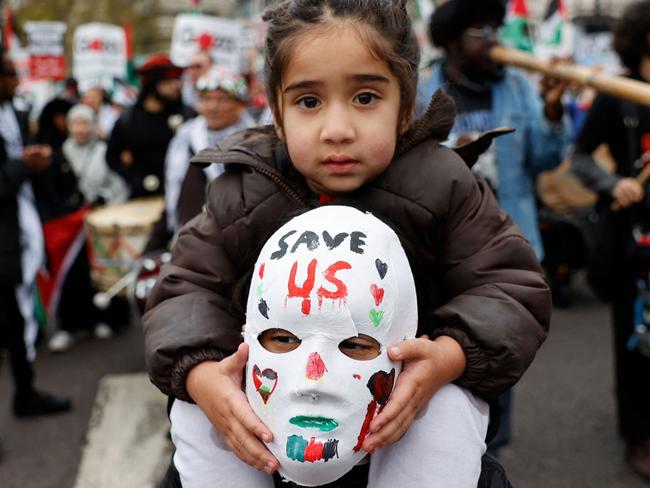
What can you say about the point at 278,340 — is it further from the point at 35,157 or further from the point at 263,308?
the point at 35,157

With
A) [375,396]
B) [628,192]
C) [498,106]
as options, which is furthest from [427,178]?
[628,192]

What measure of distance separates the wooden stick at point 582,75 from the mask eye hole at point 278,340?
6.26 ft

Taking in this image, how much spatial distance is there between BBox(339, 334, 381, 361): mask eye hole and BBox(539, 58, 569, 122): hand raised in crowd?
2095 mm

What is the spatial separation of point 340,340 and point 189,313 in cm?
37

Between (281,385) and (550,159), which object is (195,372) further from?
(550,159)

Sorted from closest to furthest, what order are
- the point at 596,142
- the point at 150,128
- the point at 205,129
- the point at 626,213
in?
1. the point at 626,213
2. the point at 596,142
3. the point at 205,129
4. the point at 150,128

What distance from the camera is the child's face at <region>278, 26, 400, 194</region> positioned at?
1.36 metres

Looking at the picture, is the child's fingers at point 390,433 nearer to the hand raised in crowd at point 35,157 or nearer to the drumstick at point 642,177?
the drumstick at point 642,177

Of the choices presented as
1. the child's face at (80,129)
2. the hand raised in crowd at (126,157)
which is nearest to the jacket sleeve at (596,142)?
the hand raised in crowd at (126,157)

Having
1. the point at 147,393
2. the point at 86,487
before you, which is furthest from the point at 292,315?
the point at 147,393

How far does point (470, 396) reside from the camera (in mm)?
1404

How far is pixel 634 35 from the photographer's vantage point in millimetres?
3350

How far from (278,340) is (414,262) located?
0.33 m

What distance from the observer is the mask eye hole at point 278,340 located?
48.8 inches
